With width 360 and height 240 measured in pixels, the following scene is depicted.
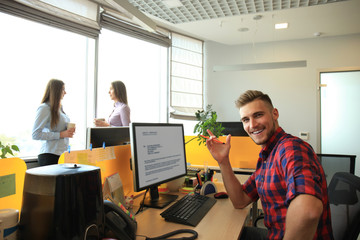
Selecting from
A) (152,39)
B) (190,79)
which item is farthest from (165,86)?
(152,39)

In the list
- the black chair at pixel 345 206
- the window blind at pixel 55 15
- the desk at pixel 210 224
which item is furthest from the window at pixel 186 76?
the black chair at pixel 345 206

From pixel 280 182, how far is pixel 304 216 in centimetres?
23

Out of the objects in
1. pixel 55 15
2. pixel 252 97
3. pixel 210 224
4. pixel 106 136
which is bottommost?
pixel 210 224

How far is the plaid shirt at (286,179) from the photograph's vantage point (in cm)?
95

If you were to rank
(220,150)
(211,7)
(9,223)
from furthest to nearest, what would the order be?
1. (211,7)
2. (220,150)
3. (9,223)

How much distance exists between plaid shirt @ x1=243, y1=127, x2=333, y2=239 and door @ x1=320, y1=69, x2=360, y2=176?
3896 millimetres

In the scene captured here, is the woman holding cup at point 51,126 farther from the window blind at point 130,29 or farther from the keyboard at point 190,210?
the keyboard at point 190,210

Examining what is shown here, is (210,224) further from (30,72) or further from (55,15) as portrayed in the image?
(55,15)

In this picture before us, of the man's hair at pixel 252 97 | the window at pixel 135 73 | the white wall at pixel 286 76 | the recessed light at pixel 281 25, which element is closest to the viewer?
the man's hair at pixel 252 97

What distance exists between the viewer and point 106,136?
152 centimetres

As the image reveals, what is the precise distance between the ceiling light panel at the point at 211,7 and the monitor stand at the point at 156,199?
2.47 metres

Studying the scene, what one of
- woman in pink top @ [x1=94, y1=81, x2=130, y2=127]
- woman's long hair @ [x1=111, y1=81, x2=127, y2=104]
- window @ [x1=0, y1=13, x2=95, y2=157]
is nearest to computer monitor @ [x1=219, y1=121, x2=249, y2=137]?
woman in pink top @ [x1=94, y1=81, x2=130, y2=127]

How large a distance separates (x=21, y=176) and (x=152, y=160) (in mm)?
608

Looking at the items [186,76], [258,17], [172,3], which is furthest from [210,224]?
[186,76]
